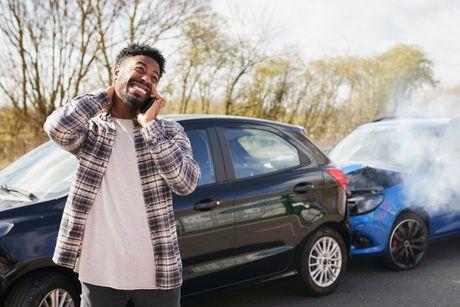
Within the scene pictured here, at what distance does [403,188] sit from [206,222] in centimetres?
260

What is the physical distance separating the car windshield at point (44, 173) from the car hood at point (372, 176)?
3.00m

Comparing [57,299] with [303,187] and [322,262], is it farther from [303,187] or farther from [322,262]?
[322,262]

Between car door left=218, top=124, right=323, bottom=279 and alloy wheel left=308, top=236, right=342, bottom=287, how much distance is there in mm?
265

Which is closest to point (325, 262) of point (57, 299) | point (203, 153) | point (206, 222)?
point (206, 222)

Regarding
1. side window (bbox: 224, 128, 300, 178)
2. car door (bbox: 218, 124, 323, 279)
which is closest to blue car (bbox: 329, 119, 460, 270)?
car door (bbox: 218, 124, 323, 279)

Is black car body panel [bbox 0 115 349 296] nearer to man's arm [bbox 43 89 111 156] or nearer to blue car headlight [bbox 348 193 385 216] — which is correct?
blue car headlight [bbox 348 193 385 216]

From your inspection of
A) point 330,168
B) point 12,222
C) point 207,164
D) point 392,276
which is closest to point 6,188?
point 12,222

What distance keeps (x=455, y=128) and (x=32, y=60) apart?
7.35 meters

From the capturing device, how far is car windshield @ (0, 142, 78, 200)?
3.60 metres

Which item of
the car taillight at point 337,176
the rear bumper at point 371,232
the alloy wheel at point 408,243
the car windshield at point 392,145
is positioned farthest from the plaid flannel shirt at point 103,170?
the car windshield at point 392,145

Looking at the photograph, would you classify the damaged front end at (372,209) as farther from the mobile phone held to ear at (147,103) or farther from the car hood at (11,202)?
the mobile phone held to ear at (147,103)

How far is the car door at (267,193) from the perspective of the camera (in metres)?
4.16

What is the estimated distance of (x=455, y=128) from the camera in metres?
6.46

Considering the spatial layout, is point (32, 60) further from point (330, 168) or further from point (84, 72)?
point (330, 168)
